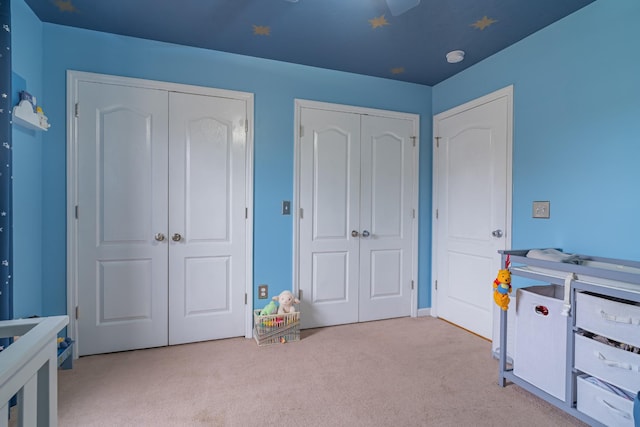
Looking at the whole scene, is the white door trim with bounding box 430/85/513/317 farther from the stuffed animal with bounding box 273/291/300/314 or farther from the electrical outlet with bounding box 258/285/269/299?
the electrical outlet with bounding box 258/285/269/299

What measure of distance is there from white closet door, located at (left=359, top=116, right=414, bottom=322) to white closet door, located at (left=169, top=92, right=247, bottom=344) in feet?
3.77

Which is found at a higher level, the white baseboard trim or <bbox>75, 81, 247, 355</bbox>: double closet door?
<bbox>75, 81, 247, 355</bbox>: double closet door

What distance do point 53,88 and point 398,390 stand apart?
3.04 metres

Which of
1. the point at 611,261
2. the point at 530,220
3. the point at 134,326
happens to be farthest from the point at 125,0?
the point at 611,261

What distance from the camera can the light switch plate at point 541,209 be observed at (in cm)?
225

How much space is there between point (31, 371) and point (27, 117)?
69.6 inches

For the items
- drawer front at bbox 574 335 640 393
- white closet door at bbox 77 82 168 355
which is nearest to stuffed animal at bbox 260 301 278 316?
white closet door at bbox 77 82 168 355

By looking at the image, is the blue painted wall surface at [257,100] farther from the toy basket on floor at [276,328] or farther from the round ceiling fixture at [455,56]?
the round ceiling fixture at [455,56]

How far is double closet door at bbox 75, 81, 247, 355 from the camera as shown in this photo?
7.70 feet

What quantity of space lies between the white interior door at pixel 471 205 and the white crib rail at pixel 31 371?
109 inches

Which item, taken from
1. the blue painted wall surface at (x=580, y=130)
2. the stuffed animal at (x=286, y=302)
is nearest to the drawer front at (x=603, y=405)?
the blue painted wall surface at (x=580, y=130)

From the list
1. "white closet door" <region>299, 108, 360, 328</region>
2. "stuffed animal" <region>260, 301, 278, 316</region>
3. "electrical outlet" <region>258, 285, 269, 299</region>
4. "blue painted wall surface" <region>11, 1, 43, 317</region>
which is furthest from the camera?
"white closet door" <region>299, 108, 360, 328</region>

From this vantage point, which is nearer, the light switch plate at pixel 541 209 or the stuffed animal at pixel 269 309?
the light switch plate at pixel 541 209

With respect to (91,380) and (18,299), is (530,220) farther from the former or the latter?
(18,299)
